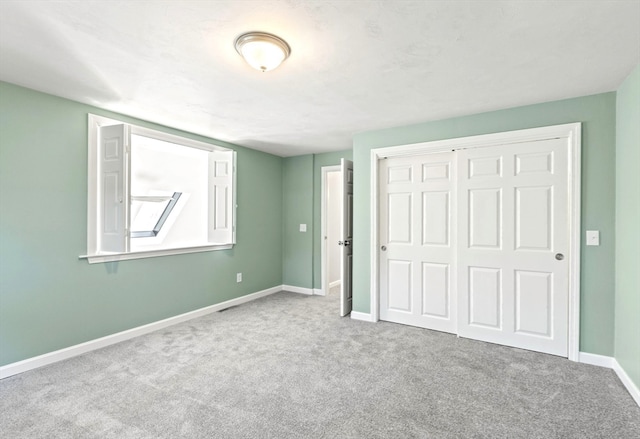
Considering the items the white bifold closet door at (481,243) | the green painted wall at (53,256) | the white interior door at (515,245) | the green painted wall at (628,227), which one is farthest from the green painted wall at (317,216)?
the green painted wall at (628,227)

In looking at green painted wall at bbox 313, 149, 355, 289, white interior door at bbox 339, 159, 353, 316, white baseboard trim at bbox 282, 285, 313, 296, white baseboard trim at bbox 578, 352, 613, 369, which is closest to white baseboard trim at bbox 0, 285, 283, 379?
white baseboard trim at bbox 282, 285, 313, 296

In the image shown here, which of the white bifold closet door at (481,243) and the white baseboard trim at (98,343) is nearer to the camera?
the white baseboard trim at (98,343)

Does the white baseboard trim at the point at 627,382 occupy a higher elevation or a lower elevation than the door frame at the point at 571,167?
lower

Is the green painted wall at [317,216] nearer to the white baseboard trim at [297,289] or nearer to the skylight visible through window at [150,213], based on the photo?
the white baseboard trim at [297,289]

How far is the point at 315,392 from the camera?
236cm

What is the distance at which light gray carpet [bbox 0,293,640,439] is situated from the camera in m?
1.96

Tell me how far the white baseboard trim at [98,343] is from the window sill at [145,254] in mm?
772

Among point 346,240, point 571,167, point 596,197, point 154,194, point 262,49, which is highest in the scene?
point 262,49

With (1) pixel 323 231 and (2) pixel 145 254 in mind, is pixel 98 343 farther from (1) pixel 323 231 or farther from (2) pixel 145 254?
(1) pixel 323 231

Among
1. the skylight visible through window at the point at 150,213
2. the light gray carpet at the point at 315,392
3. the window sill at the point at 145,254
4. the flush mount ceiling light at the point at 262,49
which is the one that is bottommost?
the light gray carpet at the point at 315,392

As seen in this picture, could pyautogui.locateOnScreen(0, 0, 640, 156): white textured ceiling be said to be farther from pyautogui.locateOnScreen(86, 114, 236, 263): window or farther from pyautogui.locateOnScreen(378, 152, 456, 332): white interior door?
pyautogui.locateOnScreen(378, 152, 456, 332): white interior door

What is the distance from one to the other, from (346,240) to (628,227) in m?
2.71

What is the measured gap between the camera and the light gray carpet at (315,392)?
196 centimetres

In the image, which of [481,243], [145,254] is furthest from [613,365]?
[145,254]
